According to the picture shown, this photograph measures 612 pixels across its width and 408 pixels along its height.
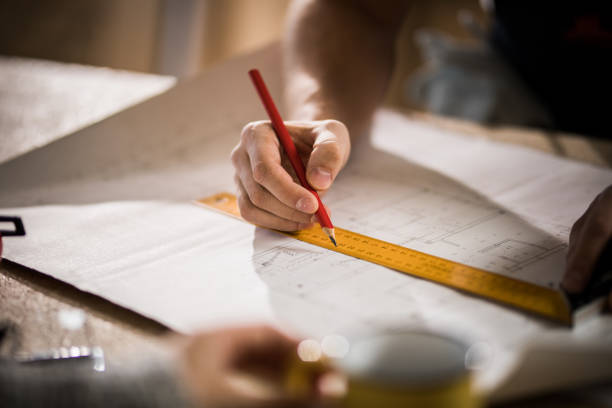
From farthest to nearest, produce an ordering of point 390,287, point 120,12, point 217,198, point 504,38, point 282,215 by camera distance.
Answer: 1. point 120,12
2. point 504,38
3. point 217,198
4. point 282,215
5. point 390,287

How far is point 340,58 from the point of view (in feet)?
4.27

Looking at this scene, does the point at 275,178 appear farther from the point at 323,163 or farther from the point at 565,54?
the point at 565,54

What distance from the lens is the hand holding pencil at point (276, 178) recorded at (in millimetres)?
833

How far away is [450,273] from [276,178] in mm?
286

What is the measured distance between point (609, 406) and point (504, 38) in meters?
1.49

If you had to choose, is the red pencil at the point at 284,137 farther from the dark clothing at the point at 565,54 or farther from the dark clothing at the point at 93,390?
the dark clothing at the point at 565,54

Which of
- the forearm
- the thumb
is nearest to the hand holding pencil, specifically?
the thumb

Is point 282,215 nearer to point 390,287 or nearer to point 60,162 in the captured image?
point 390,287

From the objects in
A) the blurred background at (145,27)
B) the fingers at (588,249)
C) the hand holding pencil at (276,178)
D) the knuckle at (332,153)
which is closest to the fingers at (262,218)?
the hand holding pencil at (276,178)

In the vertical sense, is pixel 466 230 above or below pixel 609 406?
above

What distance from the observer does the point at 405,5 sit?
1.50 meters

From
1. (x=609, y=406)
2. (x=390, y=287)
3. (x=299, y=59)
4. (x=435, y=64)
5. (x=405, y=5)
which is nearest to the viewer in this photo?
(x=609, y=406)

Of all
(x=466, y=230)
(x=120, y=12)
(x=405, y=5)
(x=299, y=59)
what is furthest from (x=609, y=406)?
(x=120, y=12)

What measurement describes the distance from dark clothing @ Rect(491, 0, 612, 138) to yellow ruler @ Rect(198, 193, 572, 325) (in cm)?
111
